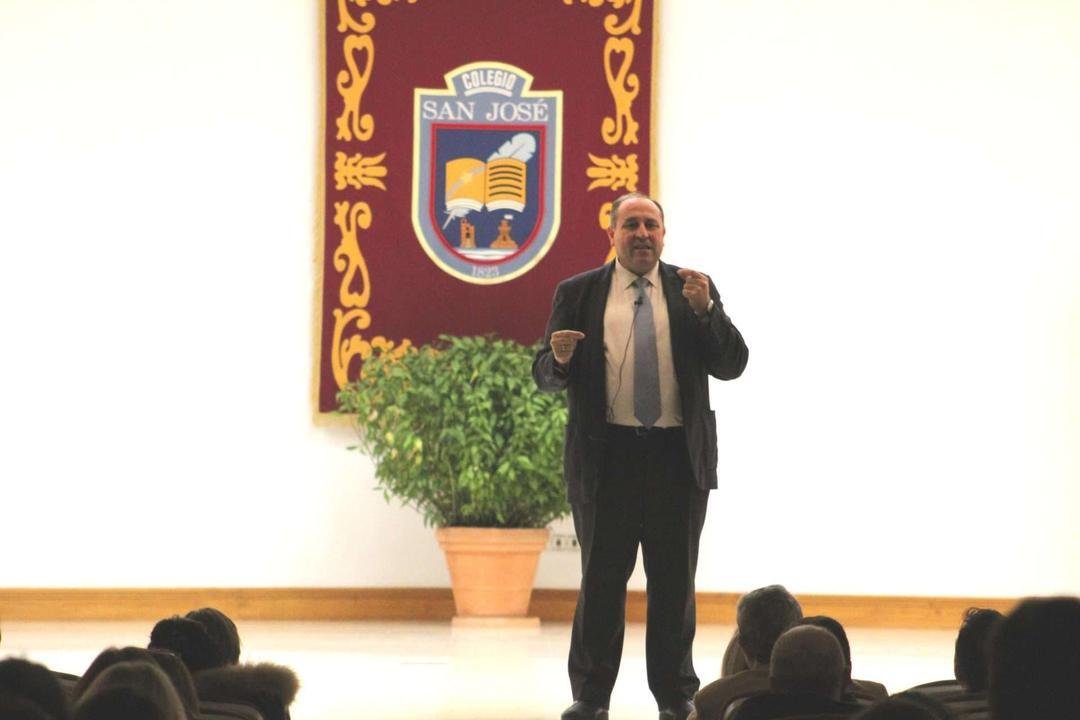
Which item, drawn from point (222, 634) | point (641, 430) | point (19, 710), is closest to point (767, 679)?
point (222, 634)

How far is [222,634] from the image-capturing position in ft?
10.6

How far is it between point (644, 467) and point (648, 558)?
26 centimetres

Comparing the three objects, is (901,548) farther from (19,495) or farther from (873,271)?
(19,495)

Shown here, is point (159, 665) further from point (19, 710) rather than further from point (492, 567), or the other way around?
point (492, 567)

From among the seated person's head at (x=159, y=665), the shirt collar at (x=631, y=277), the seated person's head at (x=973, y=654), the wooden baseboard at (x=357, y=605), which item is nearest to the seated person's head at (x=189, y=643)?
the seated person's head at (x=159, y=665)

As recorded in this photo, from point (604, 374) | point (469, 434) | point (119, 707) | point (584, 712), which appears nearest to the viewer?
point (119, 707)

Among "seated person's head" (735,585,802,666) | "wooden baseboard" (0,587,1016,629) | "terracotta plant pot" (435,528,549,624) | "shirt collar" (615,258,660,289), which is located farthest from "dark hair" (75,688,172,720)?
"wooden baseboard" (0,587,1016,629)

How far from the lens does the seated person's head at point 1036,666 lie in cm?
199

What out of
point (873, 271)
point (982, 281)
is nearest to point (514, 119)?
point (873, 271)

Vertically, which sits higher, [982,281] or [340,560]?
[982,281]

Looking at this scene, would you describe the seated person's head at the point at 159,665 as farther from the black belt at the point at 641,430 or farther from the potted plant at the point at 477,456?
the potted plant at the point at 477,456

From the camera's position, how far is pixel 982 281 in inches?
322

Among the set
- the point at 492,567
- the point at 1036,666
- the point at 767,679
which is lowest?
the point at 492,567

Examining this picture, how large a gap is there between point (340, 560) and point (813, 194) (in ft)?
9.55
